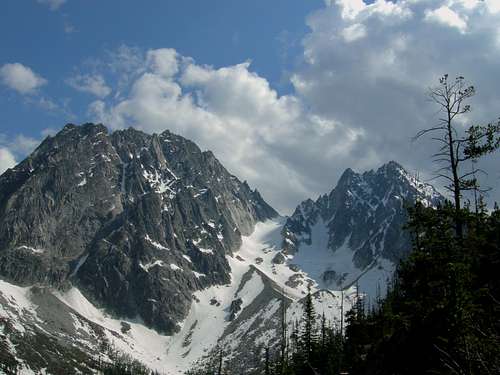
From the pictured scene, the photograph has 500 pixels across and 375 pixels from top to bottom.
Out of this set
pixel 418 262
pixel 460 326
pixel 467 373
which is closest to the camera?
pixel 467 373

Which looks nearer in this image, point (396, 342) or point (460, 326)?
point (460, 326)

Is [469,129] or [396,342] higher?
Result: [469,129]

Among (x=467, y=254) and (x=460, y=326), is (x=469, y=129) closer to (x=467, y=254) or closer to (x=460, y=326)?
(x=467, y=254)

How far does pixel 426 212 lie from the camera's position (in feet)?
89.2

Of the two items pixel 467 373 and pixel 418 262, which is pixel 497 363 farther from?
pixel 418 262

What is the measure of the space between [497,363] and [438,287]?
1912cm

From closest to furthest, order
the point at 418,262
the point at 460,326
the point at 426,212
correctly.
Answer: the point at 460,326 → the point at 426,212 → the point at 418,262

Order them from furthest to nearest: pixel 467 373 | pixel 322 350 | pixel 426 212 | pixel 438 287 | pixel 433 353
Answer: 1. pixel 322 350
2. pixel 438 287
3. pixel 426 212
4. pixel 433 353
5. pixel 467 373

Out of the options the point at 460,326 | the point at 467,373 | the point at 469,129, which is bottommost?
the point at 467,373

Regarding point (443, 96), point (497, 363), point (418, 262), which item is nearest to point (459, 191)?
point (443, 96)

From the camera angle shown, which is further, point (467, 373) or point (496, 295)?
point (496, 295)

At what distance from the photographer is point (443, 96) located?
982 inches

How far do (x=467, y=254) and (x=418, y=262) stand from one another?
3.56 metres

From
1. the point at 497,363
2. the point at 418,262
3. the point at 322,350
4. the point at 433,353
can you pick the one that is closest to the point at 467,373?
the point at 497,363
